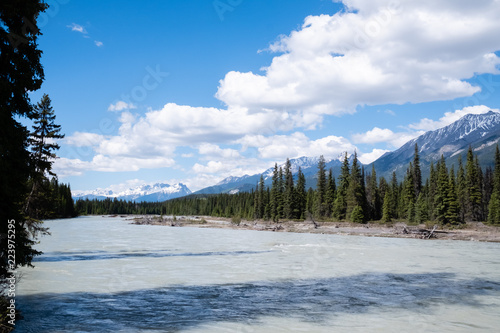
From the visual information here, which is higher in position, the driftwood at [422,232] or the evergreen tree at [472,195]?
the evergreen tree at [472,195]

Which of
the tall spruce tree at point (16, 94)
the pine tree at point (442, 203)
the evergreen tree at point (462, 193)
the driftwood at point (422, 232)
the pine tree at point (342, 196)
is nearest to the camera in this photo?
the tall spruce tree at point (16, 94)

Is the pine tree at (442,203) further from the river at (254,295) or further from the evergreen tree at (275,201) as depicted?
the river at (254,295)

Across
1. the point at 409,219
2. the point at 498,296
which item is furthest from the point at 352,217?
the point at 498,296

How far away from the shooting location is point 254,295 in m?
17.5

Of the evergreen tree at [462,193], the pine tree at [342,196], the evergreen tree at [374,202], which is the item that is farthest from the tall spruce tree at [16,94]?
the evergreen tree at [374,202]

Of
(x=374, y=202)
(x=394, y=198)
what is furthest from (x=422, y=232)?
(x=394, y=198)

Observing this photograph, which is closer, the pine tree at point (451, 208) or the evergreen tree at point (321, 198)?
the pine tree at point (451, 208)

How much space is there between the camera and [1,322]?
11.1 m

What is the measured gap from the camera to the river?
1300 cm

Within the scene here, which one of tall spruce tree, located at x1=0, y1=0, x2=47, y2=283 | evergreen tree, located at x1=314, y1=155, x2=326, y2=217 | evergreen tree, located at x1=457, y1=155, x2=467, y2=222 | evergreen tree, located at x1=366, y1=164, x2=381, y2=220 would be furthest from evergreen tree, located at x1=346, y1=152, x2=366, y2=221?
tall spruce tree, located at x1=0, y1=0, x2=47, y2=283

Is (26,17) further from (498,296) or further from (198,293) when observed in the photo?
(498,296)

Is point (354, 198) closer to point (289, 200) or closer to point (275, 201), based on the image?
point (289, 200)

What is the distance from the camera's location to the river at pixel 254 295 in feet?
42.7

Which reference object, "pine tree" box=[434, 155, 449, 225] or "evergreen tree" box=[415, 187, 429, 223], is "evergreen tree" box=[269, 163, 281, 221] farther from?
"pine tree" box=[434, 155, 449, 225]
